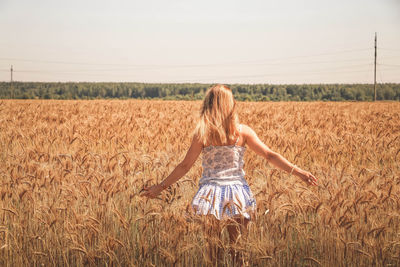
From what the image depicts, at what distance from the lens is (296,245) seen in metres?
2.97

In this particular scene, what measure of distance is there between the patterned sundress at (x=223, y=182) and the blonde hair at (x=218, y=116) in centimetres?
12

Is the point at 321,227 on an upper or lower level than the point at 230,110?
lower

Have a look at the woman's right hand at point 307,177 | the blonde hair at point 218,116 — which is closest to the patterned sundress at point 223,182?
the blonde hair at point 218,116

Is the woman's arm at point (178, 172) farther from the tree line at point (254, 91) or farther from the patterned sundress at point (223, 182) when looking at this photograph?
the tree line at point (254, 91)

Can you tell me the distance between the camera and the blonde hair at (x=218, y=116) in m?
3.01

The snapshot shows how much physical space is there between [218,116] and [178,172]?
1.74 ft

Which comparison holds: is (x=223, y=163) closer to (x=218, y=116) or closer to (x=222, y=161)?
(x=222, y=161)

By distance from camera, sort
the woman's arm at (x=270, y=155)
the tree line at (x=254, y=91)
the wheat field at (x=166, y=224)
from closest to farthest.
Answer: the wheat field at (x=166, y=224), the woman's arm at (x=270, y=155), the tree line at (x=254, y=91)

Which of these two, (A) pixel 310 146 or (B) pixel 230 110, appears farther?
(A) pixel 310 146

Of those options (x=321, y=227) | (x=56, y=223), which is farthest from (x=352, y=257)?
(x=56, y=223)

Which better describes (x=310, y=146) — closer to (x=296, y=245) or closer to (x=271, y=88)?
(x=296, y=245)

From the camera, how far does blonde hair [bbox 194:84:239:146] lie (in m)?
3.01

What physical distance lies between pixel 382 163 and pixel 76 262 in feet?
16.2

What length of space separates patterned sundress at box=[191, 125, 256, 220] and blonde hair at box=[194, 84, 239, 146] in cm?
12
